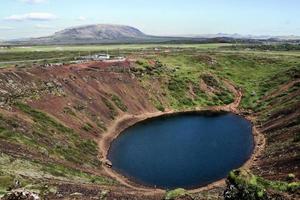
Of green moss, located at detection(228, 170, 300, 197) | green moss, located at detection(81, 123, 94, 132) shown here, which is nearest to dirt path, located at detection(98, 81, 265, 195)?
green moss, located at detection(81, 123, 94, 132)

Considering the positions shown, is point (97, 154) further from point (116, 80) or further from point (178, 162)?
point (116, 80)

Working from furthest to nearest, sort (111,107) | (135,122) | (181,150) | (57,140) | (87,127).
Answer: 1. (111,107)
2. (135,122)
3. (87,127)
4. (181,150)
5. (57,140)

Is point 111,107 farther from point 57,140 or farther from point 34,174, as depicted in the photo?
point 34,174

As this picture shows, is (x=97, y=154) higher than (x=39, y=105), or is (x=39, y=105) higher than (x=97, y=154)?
(x=39, y=105)

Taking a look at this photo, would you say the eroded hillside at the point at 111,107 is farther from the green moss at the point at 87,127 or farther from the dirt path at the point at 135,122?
the dirt path at the point at 135,122

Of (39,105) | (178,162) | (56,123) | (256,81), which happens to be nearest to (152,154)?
(178,162)

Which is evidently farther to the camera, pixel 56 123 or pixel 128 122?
pixel 128 122

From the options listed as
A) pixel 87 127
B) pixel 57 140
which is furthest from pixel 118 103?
pixel 57 140

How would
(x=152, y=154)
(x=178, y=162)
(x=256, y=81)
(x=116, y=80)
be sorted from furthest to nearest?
(x=256, y=81) → (x=116, y=80) → (x=152, y=154) → (x=178, y=162)
